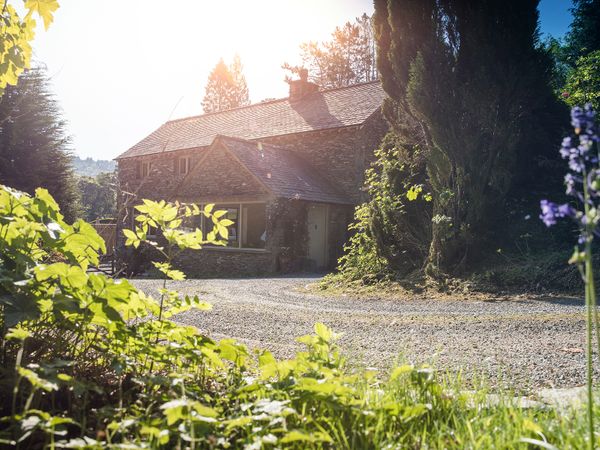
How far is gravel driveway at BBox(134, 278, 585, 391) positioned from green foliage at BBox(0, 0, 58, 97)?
99.9 inches

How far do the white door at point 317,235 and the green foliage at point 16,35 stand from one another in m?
14.0

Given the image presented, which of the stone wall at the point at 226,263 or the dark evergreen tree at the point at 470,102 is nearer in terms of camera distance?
the dark evergreen tree at the point at 470,102

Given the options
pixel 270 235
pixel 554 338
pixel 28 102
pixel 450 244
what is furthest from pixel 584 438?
pixel 28 102

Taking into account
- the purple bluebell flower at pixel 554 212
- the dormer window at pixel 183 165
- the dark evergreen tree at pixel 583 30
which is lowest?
the purple bluebell flower at pixel 554 212

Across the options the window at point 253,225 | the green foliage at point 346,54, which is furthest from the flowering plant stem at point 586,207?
the green foliage at point 346,54

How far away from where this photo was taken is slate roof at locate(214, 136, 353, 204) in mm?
16547

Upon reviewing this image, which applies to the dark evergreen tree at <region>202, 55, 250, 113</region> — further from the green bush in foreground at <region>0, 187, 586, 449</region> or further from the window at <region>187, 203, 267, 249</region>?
the green bush in foreground at <region>0, 187, 586, 449</region>

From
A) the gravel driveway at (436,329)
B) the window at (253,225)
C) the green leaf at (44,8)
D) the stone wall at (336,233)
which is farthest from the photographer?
the stone wall at (336,233)

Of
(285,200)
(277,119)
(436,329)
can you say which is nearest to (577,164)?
(436,329)

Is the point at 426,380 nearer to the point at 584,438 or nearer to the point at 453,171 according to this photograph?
the point at 584,438

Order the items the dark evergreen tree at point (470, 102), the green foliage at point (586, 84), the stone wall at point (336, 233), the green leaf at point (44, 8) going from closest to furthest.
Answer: the green leaf at point (44, 8), the dark evergreen tree at point (470, 102), the green foliage at point (586, 84), the stone wall at point (336, 233)

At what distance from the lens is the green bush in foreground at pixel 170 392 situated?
177 centimetres

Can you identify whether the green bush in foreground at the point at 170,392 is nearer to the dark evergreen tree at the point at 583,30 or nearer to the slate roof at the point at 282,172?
the slate roof at the point at 282,172

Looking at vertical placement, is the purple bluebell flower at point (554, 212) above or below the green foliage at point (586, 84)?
below
